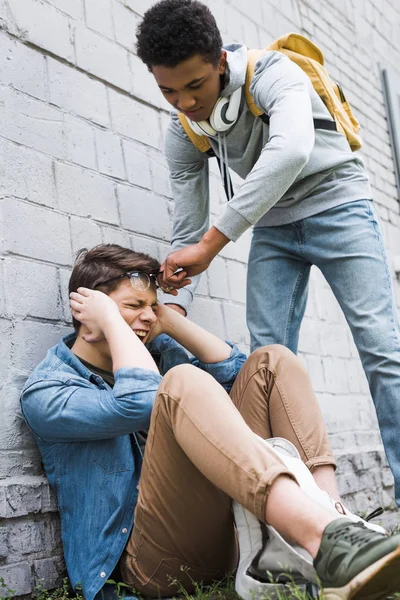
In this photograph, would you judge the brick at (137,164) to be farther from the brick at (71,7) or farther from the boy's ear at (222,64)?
the boy's ear at (222,64)

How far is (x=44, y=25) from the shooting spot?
10.2ft

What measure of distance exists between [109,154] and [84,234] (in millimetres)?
451

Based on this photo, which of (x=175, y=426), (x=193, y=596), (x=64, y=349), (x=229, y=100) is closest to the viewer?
(x=175, y=426)

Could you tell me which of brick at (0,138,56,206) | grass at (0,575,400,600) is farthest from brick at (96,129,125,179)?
grass at (0,575,400,600)

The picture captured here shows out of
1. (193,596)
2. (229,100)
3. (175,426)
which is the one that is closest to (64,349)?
(175,426)

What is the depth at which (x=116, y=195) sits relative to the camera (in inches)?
131

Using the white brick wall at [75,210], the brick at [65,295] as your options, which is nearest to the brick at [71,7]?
the white brick wall at [75,210]

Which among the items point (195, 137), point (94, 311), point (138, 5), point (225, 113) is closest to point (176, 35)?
point (225, 113)

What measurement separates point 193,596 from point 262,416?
0.64 metres

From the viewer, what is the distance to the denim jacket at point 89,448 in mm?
2266

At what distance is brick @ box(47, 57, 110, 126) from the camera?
10.2 feet

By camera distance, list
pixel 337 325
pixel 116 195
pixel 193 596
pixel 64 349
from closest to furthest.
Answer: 1. pixel 193 596
2. pixel 64 349
3. pixel 116 195
4. pixel 337 325

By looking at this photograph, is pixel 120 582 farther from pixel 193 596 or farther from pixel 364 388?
pixel 364 388

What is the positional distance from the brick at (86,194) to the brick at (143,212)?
2.8 inches
